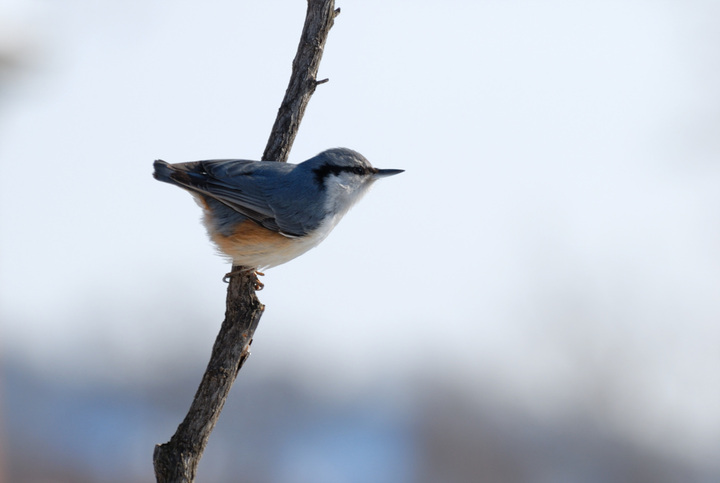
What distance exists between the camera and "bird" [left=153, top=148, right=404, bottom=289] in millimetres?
3129

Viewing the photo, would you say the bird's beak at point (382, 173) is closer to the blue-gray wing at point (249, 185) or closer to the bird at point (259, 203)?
the bird at point (259, 203)

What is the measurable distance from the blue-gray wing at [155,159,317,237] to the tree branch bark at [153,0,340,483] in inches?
3.4

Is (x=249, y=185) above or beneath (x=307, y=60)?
beneath

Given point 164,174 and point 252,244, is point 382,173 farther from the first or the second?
point 164,174

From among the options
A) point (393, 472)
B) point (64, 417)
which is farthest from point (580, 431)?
point (64, 417)

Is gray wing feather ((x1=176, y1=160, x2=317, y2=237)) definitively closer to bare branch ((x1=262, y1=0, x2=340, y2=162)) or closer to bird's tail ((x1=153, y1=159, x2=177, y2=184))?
bird's tail ((x1=153, y1=159, x2=177, y2=184))

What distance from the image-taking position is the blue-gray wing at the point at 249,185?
3.13 m

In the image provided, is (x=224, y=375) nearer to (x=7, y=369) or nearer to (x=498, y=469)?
(x=498, y=469)

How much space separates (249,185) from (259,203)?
0.08 meters

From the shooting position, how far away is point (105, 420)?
36.6ft

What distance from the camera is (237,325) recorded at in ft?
8.89

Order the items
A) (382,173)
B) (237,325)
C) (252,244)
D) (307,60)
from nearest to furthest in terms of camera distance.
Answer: (237,325), (307,60), (252,244), (382,173)

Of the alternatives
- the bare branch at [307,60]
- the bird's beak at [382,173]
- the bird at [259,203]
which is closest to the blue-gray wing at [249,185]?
the bird at [259,203]

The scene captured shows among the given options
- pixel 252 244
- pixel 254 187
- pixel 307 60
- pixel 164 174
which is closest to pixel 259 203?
pixel 254 187
